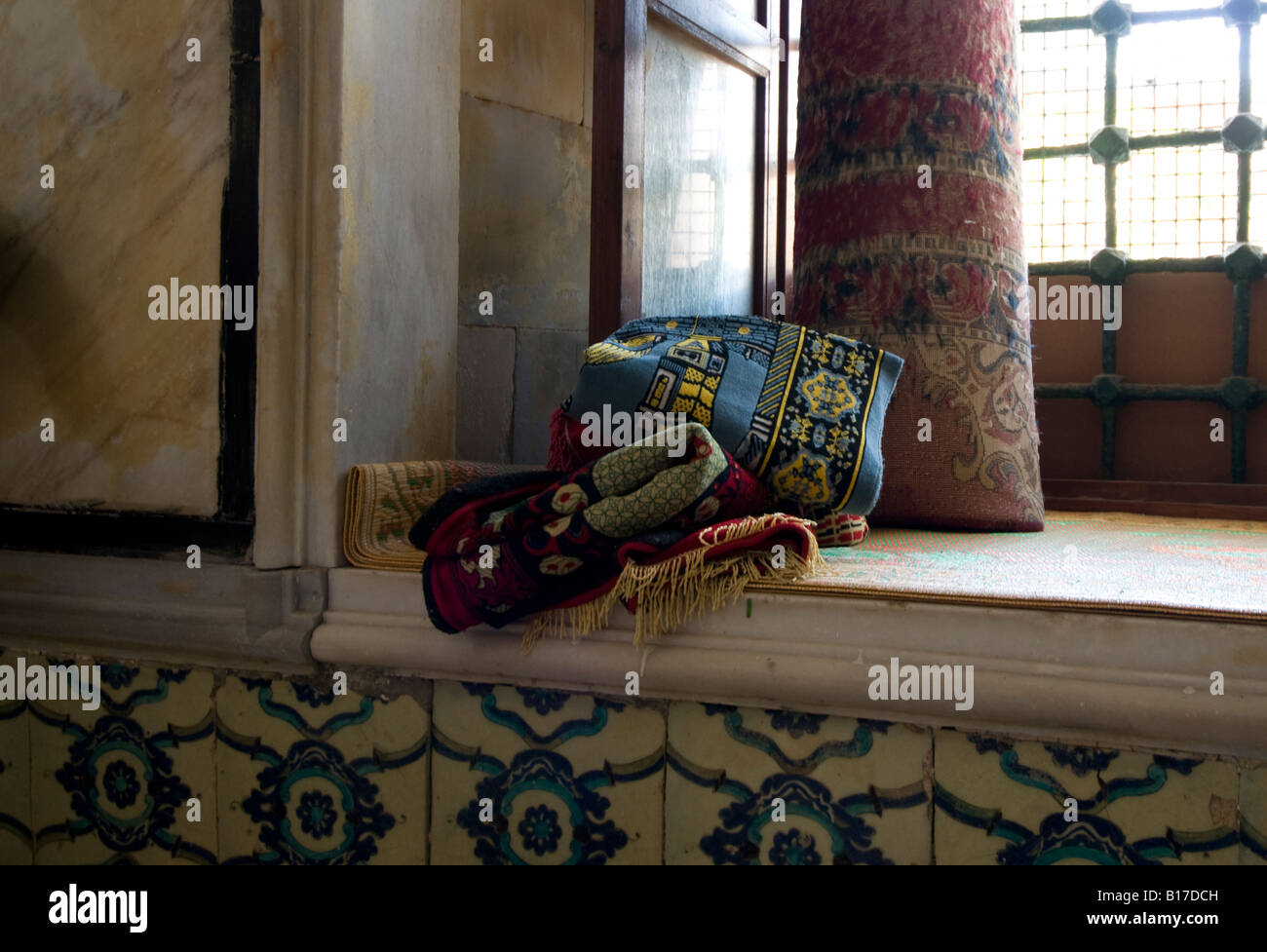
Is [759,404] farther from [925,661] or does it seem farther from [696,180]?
[696,180]

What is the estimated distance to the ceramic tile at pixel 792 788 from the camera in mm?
1358

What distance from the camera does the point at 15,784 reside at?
1.82 metres

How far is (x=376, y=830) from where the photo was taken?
1615mm

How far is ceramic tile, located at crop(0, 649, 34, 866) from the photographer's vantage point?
5.93 feet

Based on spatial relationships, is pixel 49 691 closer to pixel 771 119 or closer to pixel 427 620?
pixel 427 620

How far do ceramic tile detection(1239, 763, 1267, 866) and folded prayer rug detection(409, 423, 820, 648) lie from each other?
0.52 metres

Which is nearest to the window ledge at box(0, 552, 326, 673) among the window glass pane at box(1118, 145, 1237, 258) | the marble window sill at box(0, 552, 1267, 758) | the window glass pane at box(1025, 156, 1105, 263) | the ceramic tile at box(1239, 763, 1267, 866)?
the marble window sill at box(0, 552, 1267, 758)

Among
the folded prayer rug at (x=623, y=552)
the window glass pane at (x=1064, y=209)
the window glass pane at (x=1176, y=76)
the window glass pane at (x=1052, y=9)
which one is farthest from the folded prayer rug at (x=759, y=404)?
the window glass pane at (x=1052, y=9)

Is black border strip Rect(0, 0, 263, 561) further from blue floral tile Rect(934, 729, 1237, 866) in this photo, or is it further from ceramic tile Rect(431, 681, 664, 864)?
blue floral tile Rect(934, 729, 1237, 866)

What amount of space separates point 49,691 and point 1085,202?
7.97 ft

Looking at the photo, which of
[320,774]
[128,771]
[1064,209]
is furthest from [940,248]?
[128,771]

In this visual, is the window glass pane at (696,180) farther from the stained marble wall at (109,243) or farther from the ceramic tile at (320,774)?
the ceramic tile at (320,774)

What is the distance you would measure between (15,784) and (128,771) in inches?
8.4
